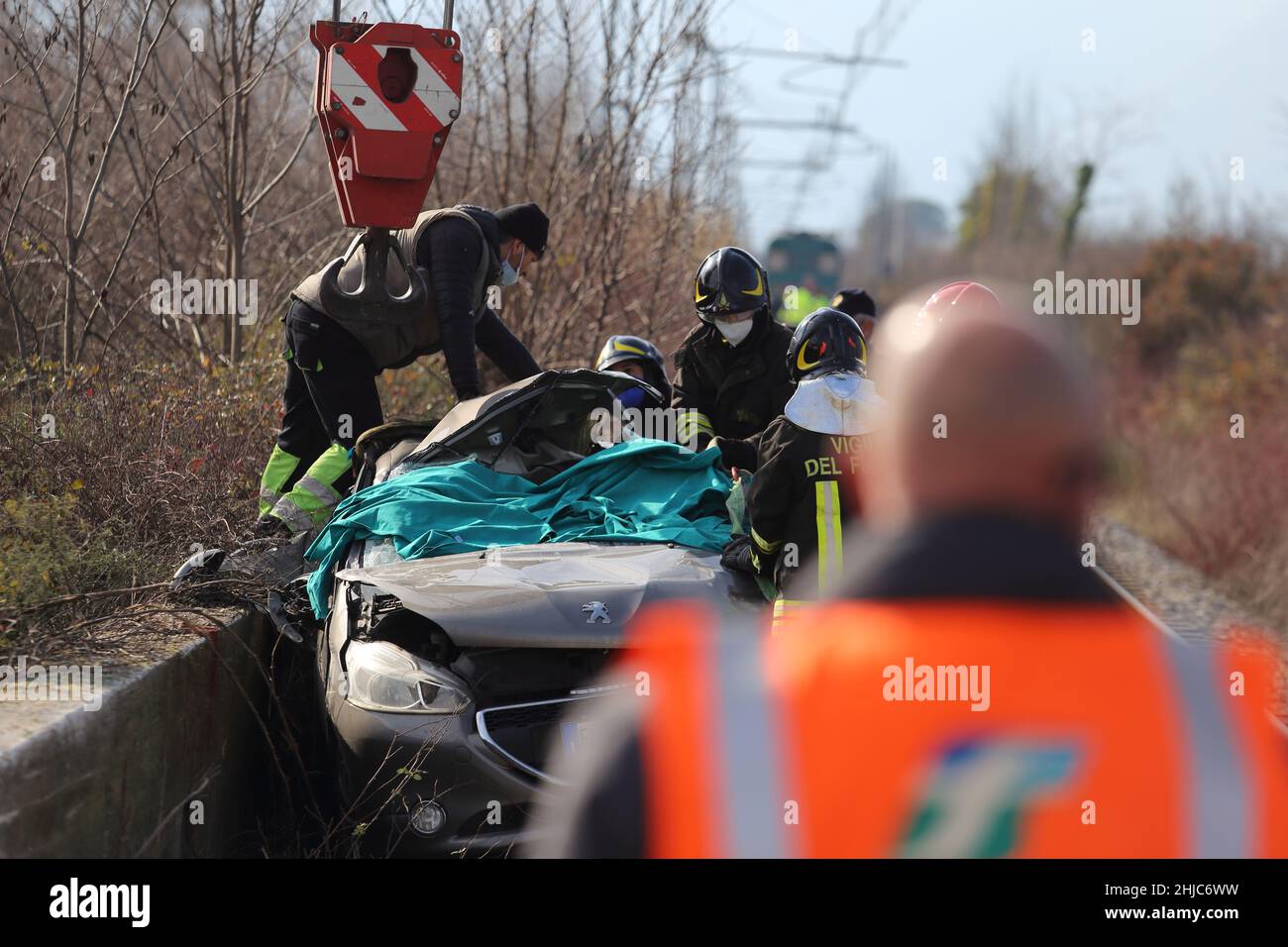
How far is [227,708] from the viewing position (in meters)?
4.80

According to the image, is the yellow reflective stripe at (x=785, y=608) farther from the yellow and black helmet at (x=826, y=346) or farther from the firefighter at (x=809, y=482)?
the yellow and black helmet at (x=826, y=346)

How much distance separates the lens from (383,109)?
22.1 ft

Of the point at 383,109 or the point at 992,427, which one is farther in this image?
the point at 383,109

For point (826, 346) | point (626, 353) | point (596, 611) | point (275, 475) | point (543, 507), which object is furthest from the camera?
point (626, 353)

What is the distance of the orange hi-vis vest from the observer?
128 cm

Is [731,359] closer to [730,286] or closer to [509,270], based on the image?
[730,286]

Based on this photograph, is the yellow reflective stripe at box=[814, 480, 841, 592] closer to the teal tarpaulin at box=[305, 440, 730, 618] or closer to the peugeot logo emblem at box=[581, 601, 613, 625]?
the teal tarpaulin at box=[305, 440, 730, 618]

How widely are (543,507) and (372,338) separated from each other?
162 centimetres

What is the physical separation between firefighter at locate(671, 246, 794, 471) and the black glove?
167cm

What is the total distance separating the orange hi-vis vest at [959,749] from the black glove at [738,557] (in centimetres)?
351

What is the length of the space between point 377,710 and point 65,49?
16.0 feet

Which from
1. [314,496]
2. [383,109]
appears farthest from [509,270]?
[314,496]

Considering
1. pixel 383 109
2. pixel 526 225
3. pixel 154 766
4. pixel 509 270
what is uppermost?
pixel 383 109
